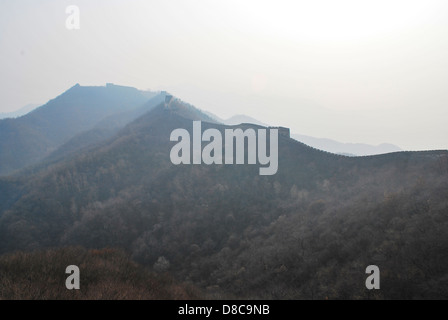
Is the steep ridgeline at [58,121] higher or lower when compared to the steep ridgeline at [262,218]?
higher

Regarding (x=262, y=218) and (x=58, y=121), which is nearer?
(x=262, y=218)

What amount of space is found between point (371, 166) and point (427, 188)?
42.2 feet

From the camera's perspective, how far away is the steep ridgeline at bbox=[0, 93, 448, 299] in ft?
38.3

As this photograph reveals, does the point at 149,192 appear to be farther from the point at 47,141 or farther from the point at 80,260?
the point at 47,141

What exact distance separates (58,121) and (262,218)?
524ft

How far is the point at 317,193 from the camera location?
1161 inches

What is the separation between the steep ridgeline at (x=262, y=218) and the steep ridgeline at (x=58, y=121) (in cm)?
7174

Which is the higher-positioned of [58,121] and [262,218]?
[58,121]

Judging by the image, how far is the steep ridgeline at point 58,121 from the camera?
119875 millimetres

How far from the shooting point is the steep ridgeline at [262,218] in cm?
1166

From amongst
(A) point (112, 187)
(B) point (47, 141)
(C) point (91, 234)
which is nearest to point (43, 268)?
(C) point (91, 234)

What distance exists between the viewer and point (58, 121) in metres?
149

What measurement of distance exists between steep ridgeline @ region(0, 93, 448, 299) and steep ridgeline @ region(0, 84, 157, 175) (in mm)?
71742

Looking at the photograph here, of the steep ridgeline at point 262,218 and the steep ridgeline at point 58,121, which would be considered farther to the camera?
the steep ridgeline at point 58,121
